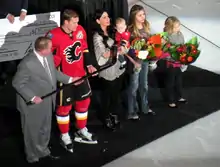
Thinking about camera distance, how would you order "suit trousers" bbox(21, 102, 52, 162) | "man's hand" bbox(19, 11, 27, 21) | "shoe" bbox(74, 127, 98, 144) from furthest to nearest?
"man's hand" bbox(19, 11, 27, 21) < "shoe" bbox(74, 127, 98, 144) < "suit trousers" bbox(21, 102, 52, 162)

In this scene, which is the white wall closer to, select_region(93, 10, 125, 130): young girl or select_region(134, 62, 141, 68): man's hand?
select_region(134, 62, 141, 68): man's hand

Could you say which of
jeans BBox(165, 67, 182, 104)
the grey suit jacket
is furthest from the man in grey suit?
jeans BBox(165, 67, 182, 104)

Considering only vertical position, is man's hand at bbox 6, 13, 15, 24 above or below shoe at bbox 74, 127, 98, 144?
above

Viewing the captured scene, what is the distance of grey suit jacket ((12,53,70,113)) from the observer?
106 inches

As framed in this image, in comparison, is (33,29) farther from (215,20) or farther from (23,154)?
(215,20)

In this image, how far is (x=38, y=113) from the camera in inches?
111

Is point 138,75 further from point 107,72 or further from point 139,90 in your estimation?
point 107,72

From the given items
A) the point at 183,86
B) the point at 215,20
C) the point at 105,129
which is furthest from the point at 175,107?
the point at 215,20

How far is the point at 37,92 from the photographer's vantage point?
278cm

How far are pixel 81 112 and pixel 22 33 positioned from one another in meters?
0.81

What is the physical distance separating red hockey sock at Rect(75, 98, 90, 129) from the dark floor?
16cm

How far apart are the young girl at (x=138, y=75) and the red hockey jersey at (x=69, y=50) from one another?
1.51ft

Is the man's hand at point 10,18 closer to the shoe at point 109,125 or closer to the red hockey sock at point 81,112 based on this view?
the red hockey sock at point 81,112

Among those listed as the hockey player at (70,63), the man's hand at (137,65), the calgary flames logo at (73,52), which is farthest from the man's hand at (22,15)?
the man's hand at (137,65)
